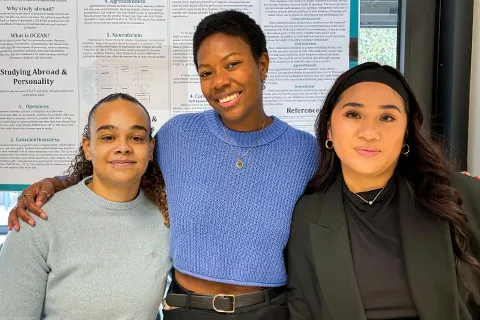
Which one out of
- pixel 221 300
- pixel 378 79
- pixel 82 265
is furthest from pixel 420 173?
pixel 82 265

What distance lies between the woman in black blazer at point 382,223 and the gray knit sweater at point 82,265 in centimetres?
47

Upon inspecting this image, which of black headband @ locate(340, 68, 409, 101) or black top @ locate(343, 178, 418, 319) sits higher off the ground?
black headband @ locate(340, 68, 409, 101)

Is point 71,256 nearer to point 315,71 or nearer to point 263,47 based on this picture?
point 263,47

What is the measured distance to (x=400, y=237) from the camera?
1.30m

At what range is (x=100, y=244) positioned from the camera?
1381 mm

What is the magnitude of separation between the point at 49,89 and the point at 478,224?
5.97ft

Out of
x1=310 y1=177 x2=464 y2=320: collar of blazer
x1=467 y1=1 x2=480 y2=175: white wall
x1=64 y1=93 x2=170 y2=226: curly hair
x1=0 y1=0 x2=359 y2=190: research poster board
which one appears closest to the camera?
x1=310 y1=177 x2=464 y2=320: collar of blazer

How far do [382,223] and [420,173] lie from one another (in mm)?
200

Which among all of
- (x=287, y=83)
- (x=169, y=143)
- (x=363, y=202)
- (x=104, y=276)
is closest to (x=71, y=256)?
(x=104, y=276)

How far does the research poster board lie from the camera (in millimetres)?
2029

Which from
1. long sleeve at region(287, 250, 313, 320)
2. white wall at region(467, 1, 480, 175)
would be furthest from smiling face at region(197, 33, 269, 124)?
white wall at region(467, 1, 480, 175)

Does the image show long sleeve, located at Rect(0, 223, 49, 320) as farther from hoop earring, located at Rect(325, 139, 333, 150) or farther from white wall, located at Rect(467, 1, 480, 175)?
white wall, located at Rect(467, 1, 480, 175)

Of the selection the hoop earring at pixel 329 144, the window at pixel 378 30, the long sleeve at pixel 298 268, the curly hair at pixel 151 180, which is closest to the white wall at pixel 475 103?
the window at pixel 378 30

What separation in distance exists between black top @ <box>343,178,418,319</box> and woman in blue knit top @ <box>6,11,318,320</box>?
0.69 feet
